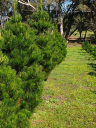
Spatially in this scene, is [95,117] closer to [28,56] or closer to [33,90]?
[33,90]

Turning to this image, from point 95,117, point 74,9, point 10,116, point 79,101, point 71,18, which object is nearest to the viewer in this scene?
point 10,116

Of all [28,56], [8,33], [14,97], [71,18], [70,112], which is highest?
[71,18]

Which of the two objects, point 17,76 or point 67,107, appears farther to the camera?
point 67,107

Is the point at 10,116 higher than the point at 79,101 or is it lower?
higher

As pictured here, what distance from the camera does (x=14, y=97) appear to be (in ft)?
8.85

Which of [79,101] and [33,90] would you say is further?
[79,101]

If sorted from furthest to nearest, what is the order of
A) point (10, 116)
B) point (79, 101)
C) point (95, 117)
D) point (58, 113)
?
point (79, 101)
point (58, 113)
point (95, 117)
point (10, 116)

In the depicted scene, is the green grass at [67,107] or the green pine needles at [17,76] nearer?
the green pine needles at [17,76]

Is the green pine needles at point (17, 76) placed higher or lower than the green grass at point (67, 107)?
higher

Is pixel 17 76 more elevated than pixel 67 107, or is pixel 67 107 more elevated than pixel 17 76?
pixel 17 76

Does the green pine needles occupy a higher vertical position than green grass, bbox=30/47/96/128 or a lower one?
higher

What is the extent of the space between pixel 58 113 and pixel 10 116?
6.23 feet

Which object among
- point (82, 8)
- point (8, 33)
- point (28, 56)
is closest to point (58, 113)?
point (28, 56)

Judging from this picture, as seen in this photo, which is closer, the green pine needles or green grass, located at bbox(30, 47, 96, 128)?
the green pine needles
